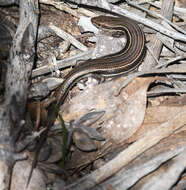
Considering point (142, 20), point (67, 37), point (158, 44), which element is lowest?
point (67, 37)

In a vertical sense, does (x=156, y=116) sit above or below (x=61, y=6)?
below

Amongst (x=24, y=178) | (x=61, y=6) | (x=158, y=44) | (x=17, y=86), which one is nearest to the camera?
(x=24, y=178)

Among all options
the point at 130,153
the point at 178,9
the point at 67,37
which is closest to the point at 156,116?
the point at 130,153

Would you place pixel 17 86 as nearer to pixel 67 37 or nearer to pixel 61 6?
pixel 67 37

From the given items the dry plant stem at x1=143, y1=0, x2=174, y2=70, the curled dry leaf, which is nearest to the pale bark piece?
the curled dry leaf

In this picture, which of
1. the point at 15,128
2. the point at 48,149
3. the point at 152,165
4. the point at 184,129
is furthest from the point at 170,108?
the point at 15,128

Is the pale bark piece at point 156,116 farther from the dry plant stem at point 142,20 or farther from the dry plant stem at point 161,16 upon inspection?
the dry plant stem at point 161,16

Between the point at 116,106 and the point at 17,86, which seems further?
the point at 116,106
